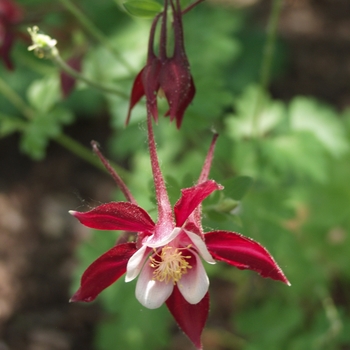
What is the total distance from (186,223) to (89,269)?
0.26 m

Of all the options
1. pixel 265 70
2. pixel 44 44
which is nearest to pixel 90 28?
A: pixel 44 44

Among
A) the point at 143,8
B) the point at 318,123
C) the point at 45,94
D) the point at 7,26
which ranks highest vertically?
the point at 143,8

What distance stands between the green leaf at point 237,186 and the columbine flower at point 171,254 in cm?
18

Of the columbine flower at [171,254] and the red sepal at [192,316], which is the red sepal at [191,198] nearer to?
the columbine flower at [171,254]

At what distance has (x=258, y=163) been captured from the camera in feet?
8.12

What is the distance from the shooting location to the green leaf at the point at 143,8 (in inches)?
59.1

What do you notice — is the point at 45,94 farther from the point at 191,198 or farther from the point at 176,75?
the point at 191,198

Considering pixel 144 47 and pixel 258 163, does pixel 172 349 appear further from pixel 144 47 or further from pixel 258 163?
pixel 144 47

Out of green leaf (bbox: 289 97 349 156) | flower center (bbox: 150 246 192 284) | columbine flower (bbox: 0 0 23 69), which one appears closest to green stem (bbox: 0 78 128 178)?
columbine flower (bbox: 0 0 23 69)

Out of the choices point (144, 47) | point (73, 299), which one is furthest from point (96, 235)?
point (73, 299)

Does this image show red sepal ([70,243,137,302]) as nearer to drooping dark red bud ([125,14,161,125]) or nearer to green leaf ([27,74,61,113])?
drooping dark red bud ([125,14,161,125])

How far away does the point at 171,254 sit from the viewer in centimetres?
138

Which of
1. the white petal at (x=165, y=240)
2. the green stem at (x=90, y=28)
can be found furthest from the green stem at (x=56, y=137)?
the white petal at (x=165, y=240)

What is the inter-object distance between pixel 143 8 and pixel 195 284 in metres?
0.76
